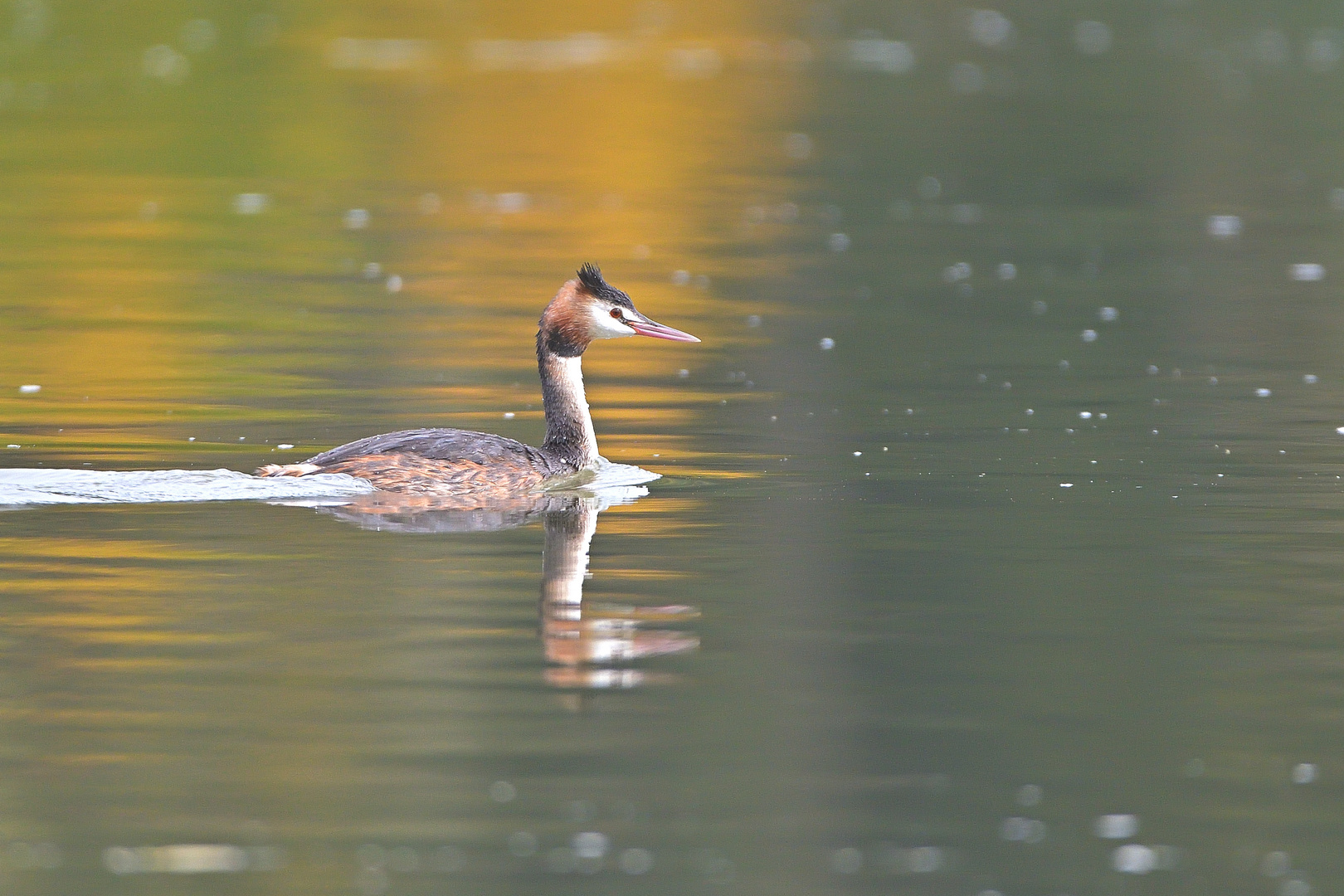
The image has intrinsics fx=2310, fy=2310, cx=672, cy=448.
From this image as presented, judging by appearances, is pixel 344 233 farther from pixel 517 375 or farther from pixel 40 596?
pixel 40 596

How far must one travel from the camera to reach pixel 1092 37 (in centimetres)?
5662

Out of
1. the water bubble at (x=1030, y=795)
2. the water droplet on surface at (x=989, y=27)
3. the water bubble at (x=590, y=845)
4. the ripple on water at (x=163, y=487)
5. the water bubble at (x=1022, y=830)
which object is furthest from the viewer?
the water droplet on surface at (x=989, y=27)

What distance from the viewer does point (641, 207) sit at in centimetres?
2891

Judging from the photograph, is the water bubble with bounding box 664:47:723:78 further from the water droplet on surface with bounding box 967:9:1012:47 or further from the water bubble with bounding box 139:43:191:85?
the water bubble with bounding box 139:43:191:85

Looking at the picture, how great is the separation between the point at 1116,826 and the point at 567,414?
6.67m

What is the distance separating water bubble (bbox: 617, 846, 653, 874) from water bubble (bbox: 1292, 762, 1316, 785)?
7.59 feet

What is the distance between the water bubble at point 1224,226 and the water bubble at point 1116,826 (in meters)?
19.2

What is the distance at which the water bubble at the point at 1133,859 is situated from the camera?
275 inches

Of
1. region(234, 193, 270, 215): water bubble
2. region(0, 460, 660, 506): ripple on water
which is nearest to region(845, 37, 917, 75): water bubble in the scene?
region(234, 193, 270, 215): water bubble

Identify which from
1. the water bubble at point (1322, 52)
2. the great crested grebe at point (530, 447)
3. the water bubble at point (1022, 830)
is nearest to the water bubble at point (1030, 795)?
the water bubble at point (1022, 830)

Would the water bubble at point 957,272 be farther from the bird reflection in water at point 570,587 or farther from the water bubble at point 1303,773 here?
the water bubble at point 1303,773

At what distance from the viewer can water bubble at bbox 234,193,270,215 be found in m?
27.7

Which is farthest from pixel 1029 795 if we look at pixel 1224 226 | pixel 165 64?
pixel 165 64

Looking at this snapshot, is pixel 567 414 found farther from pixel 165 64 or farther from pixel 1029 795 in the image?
pixel 165 64
